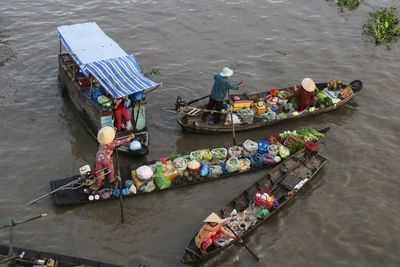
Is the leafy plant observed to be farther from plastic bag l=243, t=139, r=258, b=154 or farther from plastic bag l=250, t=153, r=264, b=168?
plastic bag l=250, t=153, r=264, b=168

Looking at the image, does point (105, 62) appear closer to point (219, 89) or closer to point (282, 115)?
point (219, 89)

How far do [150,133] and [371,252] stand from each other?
6.66 m

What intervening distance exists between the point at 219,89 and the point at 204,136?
1.52 metres

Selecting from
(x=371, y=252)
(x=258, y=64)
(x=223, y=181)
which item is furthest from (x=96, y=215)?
(x=258, y=64)

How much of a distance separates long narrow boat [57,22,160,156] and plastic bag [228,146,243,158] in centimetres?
229

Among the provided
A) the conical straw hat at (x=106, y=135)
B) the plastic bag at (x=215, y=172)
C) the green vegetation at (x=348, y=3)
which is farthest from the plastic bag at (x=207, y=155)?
the green vegetation at (x=348, y=3)

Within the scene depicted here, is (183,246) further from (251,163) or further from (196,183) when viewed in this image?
(251,163)

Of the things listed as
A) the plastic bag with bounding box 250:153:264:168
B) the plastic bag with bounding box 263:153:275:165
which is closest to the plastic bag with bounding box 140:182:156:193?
the plastic bag with bounding box 250:153:264:168

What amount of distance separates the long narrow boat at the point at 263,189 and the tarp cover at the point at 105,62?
12.0 ft

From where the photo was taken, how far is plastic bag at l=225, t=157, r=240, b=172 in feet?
30.4

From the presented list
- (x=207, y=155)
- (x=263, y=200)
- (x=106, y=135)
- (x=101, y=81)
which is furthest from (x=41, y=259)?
(x=263, y=200)

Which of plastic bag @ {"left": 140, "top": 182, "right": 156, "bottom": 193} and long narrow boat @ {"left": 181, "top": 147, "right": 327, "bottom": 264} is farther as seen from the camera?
plastic bag @ {"left": 140, "top": 182, "right": 156, "bottom": 193}

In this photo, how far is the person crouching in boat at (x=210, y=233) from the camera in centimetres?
688

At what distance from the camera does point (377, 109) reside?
40.6 feet
